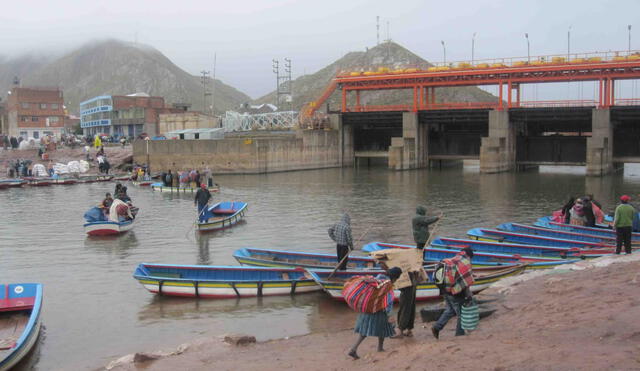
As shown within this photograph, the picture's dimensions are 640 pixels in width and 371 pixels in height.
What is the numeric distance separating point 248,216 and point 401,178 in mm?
29055

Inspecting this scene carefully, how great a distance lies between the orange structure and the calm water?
9.13m

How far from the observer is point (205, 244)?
2719 centimetres

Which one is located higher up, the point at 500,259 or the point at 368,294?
the point at 368,294

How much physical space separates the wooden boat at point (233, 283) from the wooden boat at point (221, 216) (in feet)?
37.5

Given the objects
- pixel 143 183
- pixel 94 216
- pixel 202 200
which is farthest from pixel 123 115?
pixel 202 200

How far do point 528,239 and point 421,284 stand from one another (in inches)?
319

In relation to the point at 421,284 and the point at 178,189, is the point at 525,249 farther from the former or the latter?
the point at 178,189

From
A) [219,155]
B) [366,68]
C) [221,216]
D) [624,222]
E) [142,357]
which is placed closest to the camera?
[142,357]

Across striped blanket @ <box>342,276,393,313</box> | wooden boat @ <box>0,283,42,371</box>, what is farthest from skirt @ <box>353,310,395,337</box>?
wooden boat @ <box>0,283,42,371</box>

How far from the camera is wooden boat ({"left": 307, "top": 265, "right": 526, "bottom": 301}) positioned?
55.9 feet

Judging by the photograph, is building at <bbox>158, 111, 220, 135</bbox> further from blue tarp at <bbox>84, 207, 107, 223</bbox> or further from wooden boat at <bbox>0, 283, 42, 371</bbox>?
wooden boat at <bbox>0, 283, 42, 371</bbox>

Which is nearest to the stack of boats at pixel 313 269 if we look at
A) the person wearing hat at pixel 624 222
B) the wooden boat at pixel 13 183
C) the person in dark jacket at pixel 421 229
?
the person wearing hat at pixel 624 222

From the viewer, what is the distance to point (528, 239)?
77.4 feet

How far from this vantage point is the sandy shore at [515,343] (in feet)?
30.3
